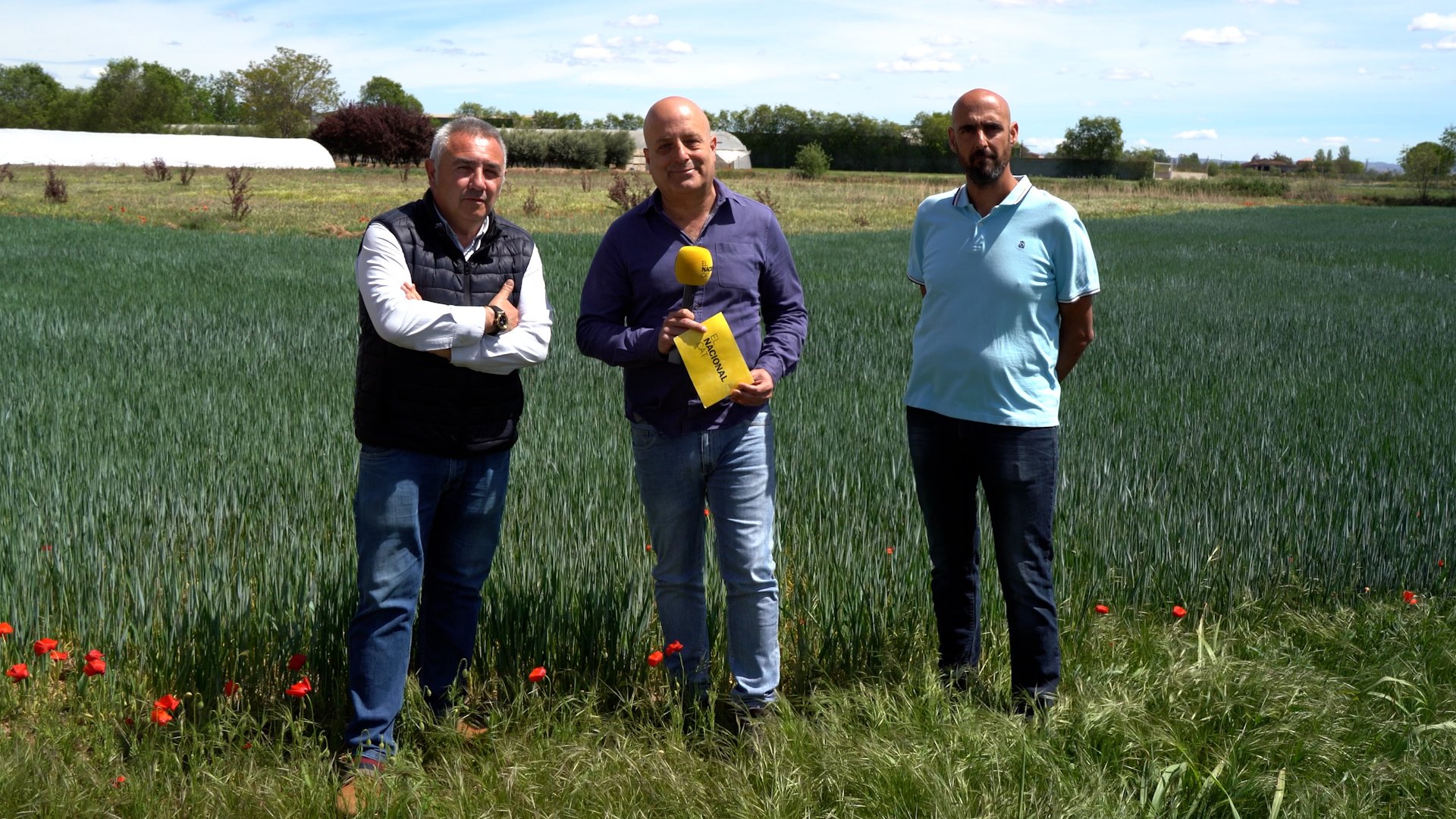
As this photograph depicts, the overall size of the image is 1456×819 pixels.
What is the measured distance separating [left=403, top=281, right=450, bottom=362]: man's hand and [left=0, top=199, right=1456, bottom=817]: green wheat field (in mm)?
857

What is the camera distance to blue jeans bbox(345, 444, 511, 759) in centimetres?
275

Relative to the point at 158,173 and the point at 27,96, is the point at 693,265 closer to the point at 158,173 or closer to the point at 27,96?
the point at 158,173

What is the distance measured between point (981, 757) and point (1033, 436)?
83cm

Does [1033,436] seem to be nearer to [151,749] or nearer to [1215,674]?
[1215,674]

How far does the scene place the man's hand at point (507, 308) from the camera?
9.16 ft

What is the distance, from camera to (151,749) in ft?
9.03

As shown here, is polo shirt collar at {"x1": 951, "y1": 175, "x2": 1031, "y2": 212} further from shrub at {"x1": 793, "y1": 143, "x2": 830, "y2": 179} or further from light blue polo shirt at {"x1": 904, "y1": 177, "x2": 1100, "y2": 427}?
shrub at {"x1": 793, "y1": 143, "x2": 830, "y2": 179}

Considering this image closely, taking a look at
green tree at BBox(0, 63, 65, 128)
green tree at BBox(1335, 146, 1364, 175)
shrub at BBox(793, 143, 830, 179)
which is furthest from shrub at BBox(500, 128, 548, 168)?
green tree at BBox(1335, 146, 1364, 175)

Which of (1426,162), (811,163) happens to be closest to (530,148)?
(811,163)

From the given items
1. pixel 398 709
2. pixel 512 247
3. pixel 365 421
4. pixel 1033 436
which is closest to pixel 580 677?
pixel 398 709

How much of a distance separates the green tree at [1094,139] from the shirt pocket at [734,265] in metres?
87.4

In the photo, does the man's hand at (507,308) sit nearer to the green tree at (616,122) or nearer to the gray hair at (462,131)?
the gray hair at (462,131)

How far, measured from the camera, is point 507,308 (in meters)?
2.85

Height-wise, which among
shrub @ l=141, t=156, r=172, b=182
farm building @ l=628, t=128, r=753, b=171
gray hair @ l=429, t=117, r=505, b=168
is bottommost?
gray hair @ l=429, t=117, r=505, b=168
